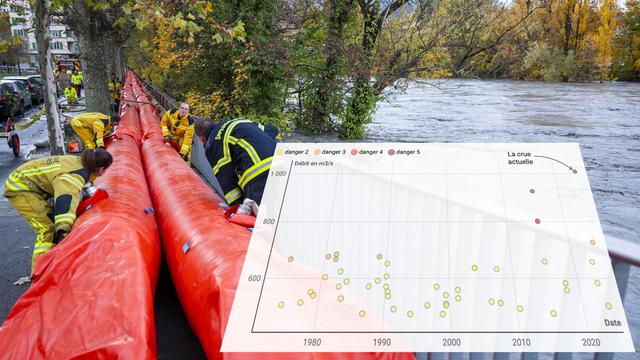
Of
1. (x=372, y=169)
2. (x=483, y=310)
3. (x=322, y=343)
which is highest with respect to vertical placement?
(x=372, y=169)

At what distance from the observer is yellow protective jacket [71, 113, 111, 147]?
816cm

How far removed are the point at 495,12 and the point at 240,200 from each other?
11.8 m

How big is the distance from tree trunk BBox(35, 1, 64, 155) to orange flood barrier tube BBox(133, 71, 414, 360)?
3.82 meters

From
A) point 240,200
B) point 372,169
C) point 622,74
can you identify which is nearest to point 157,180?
point 240,200

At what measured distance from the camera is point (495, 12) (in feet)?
44.8

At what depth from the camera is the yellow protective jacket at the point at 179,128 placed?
28.1ft

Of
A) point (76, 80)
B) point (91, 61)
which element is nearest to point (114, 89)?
point (76, 80)

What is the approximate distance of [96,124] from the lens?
8.14m

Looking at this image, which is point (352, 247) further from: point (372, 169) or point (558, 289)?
point (558, 289)

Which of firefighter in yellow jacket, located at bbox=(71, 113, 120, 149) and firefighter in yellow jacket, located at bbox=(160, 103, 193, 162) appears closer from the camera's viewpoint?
firefighter in yellow jacket, located at bbox=(71, 113, 120, 149)

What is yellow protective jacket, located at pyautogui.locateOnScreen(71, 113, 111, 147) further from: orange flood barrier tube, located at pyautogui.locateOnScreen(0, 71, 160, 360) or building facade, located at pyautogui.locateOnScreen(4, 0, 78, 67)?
orange flood barrier tube, located at pyautogui.locateOnScreen(0, 71, 160, 360)

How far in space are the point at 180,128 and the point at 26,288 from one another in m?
4.51
